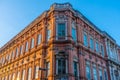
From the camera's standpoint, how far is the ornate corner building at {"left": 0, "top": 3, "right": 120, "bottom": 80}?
72.3ft

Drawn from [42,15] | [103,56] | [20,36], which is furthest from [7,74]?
[103,56]

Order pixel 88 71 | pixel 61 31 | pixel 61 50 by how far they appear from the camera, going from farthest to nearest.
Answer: pixel 88 71
pixel 61 31
pixel 61 50

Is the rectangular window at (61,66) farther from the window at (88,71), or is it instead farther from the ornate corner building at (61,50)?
the window at (88,71)

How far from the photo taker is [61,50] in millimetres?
22422

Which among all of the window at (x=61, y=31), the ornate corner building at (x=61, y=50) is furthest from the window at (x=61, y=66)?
the window at (x=61, y=31)

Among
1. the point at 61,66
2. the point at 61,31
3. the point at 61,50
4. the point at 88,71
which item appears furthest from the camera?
the point at 88,71

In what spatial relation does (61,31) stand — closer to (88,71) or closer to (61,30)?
(61,30)

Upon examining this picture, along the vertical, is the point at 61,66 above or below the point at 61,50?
below

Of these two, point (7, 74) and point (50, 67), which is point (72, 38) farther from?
point (7, 74)

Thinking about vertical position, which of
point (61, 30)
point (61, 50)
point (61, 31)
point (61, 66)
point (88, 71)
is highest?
point (61, 30)

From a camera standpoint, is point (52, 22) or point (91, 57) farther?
point (91, 57)

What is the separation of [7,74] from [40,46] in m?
12.6

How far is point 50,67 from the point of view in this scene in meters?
21.5

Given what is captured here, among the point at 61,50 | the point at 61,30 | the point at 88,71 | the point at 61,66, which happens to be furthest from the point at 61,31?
the point at 88,71
